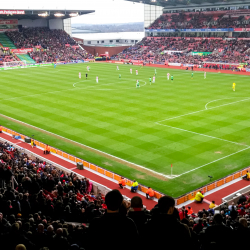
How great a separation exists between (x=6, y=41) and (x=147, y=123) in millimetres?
78169

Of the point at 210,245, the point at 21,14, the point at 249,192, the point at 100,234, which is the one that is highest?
the point at 21,14

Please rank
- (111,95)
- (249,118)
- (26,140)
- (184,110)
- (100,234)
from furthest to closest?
(111,95)
(184,110)
(249,118)
(26,140)
(100,234)

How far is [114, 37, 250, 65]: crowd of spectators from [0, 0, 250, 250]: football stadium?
84cm

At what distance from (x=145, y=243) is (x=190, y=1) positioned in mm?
101291

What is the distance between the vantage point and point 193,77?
199ft

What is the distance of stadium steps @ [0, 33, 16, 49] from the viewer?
94.1m

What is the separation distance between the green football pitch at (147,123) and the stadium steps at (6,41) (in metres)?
42.3

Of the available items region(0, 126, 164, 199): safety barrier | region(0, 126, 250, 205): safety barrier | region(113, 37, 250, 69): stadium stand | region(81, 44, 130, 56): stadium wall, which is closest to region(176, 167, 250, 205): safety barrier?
region(0, 126, 250, 205): safety barrier

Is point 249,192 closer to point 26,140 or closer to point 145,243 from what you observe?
point 145,243

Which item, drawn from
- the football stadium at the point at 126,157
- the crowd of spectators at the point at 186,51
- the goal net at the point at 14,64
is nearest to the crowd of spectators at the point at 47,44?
the goal net at the point at 14,64

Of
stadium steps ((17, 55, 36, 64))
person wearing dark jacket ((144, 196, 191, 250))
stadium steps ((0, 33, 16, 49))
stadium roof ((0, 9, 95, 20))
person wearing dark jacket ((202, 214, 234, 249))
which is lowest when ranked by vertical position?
stadium steps ((17, 55, 36, 64))

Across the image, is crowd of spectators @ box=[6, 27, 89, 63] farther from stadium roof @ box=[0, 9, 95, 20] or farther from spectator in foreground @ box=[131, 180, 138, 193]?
spectator in foreground @ box=[131, 180, 138, 193]

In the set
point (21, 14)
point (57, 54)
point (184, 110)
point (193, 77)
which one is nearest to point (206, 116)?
point (184, 110)

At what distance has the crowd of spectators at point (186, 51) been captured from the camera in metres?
78.7
